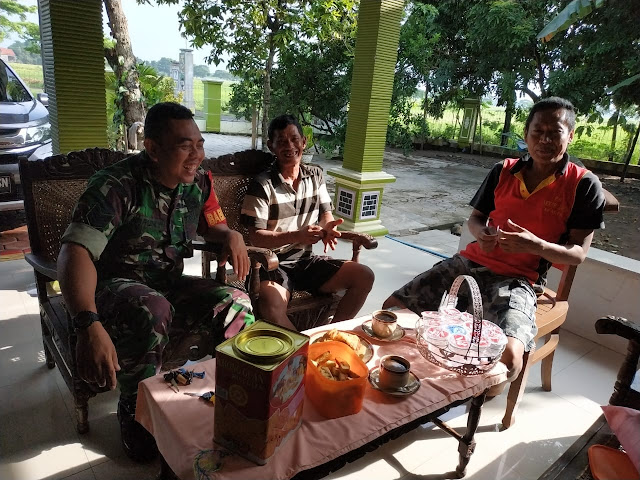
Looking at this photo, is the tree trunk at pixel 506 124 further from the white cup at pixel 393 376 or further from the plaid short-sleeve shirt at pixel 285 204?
the white cup at pixel 393 376

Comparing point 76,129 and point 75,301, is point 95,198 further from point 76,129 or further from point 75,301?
point 76,129

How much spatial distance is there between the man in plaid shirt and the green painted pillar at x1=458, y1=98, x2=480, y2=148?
10396 mm

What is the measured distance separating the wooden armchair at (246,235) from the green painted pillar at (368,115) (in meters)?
1.84

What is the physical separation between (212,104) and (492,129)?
8074 millimetres

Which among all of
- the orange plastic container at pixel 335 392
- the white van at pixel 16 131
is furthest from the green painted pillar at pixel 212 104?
the orange plastic container at pixel 335 392

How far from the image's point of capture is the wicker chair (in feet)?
5.42

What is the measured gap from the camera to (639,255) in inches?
202

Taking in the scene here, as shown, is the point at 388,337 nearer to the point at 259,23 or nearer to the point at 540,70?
the point at 259,23

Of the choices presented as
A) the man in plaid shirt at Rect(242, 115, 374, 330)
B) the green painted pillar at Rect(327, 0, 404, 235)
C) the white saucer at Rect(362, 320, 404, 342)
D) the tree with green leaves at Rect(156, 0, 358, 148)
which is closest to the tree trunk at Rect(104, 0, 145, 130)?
the tree with green leaves at Rect(156, 0, 358, 148)

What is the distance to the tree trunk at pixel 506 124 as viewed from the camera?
1091 cm

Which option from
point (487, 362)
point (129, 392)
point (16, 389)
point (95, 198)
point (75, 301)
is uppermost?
point (95, 198)

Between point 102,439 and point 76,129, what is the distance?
1.71 meters

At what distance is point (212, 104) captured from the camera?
37.5 feet

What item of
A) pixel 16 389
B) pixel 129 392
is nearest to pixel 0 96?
pixel 16 389
